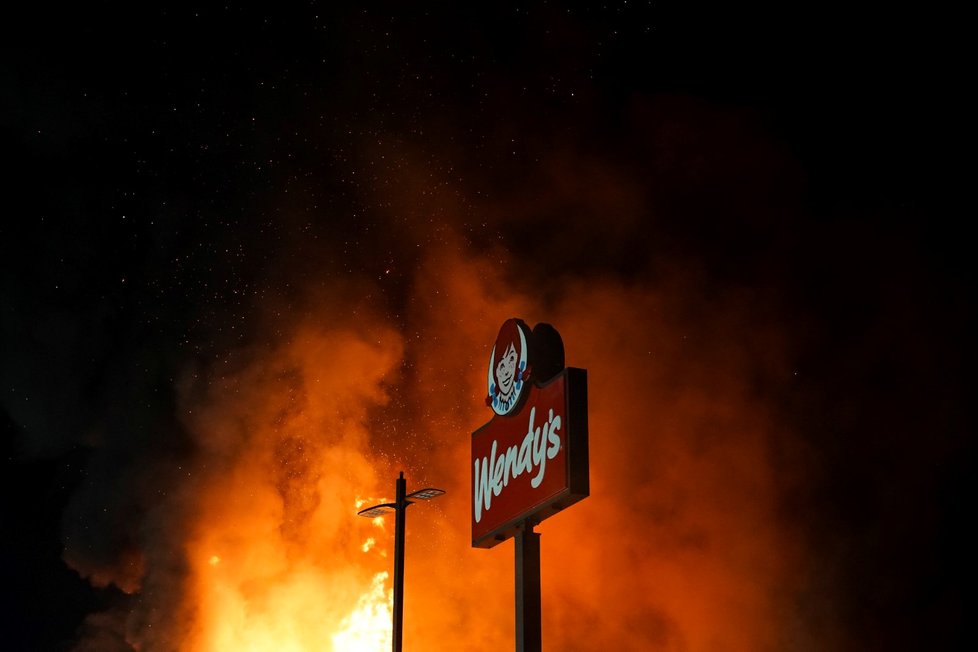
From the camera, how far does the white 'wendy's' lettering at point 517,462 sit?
1164 cm

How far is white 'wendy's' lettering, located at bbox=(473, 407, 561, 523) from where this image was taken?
1164cm

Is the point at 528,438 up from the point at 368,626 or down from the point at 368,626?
down

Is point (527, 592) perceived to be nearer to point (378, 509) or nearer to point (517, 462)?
point (517, 462)

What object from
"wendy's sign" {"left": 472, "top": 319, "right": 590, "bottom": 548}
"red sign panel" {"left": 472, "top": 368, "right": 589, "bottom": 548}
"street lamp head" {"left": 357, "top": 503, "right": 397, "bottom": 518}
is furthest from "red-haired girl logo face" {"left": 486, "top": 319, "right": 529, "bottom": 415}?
"street lamp head" {"left": 357, "top": 503, "right": 397, "bottom": 518}

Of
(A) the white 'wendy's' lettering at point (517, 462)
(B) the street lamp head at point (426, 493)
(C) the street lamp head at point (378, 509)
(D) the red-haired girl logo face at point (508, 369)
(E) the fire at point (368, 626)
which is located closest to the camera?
(A) the white 'wendy's' lettering at point (517, 462)

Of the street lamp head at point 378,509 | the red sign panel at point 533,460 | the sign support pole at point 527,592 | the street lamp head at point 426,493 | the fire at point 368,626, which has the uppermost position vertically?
the fire at point 368,626

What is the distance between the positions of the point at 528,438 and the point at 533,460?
323 mm

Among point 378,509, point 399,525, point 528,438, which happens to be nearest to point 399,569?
point 399,525

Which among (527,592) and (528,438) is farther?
(528,438)

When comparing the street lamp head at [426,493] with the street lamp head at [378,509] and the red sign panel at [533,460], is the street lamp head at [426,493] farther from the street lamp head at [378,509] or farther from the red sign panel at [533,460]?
the red sign panel at [533,460]

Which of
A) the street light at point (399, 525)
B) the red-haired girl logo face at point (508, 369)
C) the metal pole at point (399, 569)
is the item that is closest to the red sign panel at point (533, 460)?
the red-haired girl logo face at point (508, 369)

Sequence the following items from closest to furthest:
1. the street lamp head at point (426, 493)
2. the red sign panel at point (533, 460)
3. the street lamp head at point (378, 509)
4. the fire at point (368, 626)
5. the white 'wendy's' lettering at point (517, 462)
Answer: the red sign panel at point (533, 460), the white 'wendy's' lettering at point (517, 462), the street lamp head at point (426, 493), the street lamp head at point (378, 509), the fire at point (368, 626)

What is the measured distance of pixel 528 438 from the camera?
12242 millimetres

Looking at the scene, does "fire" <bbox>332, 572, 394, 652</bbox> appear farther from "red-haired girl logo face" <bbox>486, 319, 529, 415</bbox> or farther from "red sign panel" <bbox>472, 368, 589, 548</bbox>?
"red-haired girl logo face" <bbox>486, 319, 529, 415</bbox>
